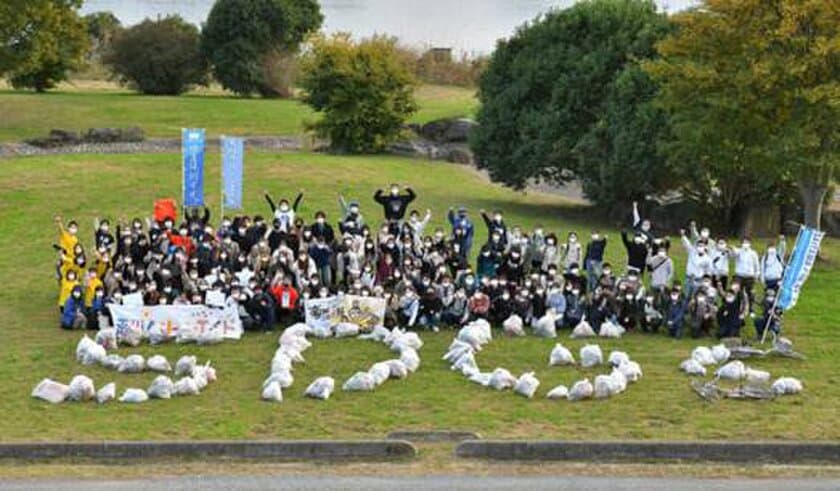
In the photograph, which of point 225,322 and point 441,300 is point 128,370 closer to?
point 225,322

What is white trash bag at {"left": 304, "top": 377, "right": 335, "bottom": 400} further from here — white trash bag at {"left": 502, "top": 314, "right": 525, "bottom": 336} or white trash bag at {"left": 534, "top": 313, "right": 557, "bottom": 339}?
white trash bag at {"left": 534, "top": 313, "right": 557, "bottom": 339}

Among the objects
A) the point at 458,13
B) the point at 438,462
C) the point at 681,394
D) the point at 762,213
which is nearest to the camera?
the point at 438,462

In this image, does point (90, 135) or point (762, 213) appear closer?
point (762, 213)

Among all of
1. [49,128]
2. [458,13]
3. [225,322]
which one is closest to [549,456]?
[225,322]

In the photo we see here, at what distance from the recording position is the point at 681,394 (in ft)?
50.6

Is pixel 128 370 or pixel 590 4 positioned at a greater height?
pixel 590 4

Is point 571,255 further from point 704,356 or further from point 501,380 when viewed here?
point 501,380

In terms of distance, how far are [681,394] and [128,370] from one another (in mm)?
7942

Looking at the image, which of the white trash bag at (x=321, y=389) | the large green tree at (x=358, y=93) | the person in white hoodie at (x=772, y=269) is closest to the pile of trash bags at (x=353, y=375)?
the white trash bag at (x=321, y=389)

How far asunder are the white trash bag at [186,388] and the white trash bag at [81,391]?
3.54ft

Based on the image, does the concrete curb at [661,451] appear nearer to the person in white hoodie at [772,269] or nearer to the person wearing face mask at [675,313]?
the person wearing face mask at [675,313]

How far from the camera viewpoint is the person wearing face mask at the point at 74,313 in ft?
62.5

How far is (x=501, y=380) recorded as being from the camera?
1566 cm

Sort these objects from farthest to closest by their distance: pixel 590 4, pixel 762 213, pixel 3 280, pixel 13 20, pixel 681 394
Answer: pixel 13 20 → pixel 590 4 → pixel 762 213 → pixel 3 280 → pixel 681 394
